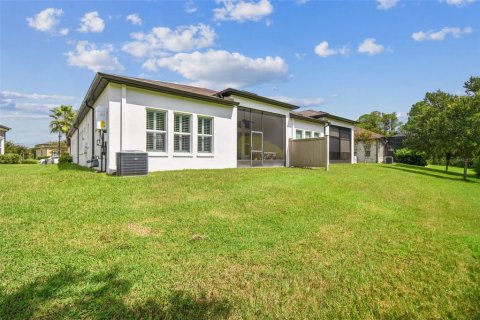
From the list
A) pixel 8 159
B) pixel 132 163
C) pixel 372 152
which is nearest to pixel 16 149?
pixel 8 159

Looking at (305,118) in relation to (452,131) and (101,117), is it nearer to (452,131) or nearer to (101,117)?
(452,131)

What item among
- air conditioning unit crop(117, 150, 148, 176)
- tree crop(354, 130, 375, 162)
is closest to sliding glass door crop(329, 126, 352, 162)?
tree crop(354, 130, 375, 162)

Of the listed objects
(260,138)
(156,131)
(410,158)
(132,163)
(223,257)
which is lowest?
(223,257)

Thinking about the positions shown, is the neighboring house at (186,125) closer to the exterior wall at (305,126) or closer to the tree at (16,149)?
the exterior wall at (305,126)

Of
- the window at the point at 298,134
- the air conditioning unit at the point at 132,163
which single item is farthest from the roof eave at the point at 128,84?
the window at the point at 298,134

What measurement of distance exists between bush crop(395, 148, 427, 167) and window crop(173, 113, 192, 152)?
29.6m

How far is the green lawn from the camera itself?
279 centimetres

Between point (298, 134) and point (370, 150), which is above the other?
point (298, 134)

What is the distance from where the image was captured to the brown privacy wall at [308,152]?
50.0ft

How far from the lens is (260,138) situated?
618 inches

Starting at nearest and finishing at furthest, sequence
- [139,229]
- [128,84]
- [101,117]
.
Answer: [139,229]
[128,84]
[101,117]

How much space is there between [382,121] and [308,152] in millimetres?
48076

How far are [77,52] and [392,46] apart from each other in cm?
1635

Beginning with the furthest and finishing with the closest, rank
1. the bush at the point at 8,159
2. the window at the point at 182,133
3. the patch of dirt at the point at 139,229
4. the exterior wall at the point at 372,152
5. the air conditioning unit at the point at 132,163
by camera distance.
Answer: the exterior wall at the point at 372,152 < the bush at the point at 8,159 < the window at the point at 182,133 < the air conditioning unit at the point at 132,163 < the patch of dirt at the point at 139,229
